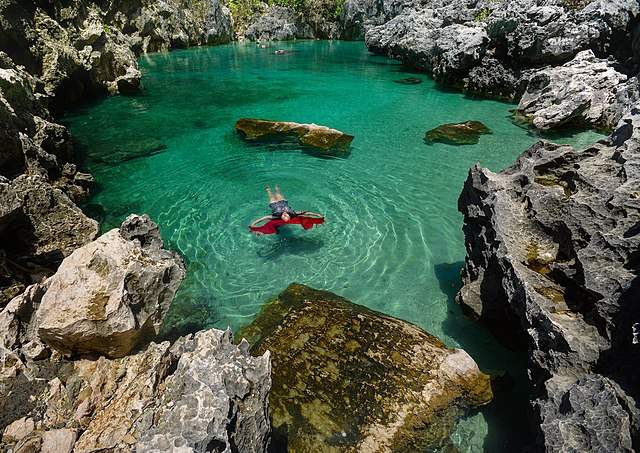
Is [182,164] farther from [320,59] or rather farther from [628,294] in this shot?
[320,59]

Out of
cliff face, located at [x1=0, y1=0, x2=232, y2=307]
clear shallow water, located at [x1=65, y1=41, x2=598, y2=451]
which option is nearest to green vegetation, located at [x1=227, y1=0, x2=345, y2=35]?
cliff face, located at [x1=0, y1=0, x2=232, y2=307]

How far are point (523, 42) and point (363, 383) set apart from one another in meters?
23.6

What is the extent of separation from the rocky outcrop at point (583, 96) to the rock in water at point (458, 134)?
8.52 ft

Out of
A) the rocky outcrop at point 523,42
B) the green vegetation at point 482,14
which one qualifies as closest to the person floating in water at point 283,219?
the rocky outcrop at point 523,42

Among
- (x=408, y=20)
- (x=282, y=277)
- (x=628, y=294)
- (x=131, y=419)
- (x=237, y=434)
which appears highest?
(x=408, y=20)

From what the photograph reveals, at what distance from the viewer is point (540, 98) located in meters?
17.2

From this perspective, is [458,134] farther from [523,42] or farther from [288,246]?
[523,42]

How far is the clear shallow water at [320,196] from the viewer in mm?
7172

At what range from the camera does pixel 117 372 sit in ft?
14.0

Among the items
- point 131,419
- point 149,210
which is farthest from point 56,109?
point 131,419

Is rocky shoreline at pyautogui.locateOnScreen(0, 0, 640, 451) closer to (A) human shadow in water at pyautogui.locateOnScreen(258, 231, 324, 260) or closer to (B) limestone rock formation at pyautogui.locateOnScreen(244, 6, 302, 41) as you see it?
(A) human shadow in water at pyautogui.locateOnScreen(258, 231, 324, 260)

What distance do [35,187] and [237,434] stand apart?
7992 mm

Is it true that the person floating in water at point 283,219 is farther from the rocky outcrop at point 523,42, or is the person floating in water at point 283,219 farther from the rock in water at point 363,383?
the rocky outcrop at point 523,42

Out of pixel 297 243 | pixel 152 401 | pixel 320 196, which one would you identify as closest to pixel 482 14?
pixel 320 196
